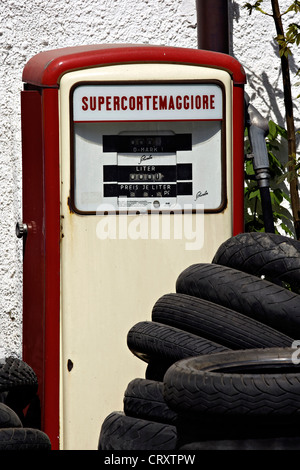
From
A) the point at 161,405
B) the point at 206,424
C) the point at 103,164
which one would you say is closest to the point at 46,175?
the point at 103,164

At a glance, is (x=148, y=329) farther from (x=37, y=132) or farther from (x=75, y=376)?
(x=37, y=132)

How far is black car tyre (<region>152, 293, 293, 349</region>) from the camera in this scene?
10.6 feet

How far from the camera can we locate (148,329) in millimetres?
3428

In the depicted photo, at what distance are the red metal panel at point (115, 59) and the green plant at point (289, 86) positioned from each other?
39.7 inches

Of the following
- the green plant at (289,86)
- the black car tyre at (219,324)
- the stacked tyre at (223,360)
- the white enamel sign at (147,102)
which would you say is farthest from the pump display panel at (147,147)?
the green plant at (289,86)

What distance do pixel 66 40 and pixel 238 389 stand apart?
117 inches

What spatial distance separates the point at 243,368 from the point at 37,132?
1509 mm

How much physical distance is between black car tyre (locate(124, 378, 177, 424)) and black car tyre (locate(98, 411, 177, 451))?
3 cm

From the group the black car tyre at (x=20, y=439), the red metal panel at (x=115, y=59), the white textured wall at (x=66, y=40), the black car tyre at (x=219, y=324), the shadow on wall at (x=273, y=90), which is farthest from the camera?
the shadow on wall at (x=273, y=90)

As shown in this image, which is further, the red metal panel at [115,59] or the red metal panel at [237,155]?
the red metal panel at [237,155]

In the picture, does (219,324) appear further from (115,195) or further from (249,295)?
(115,195)
